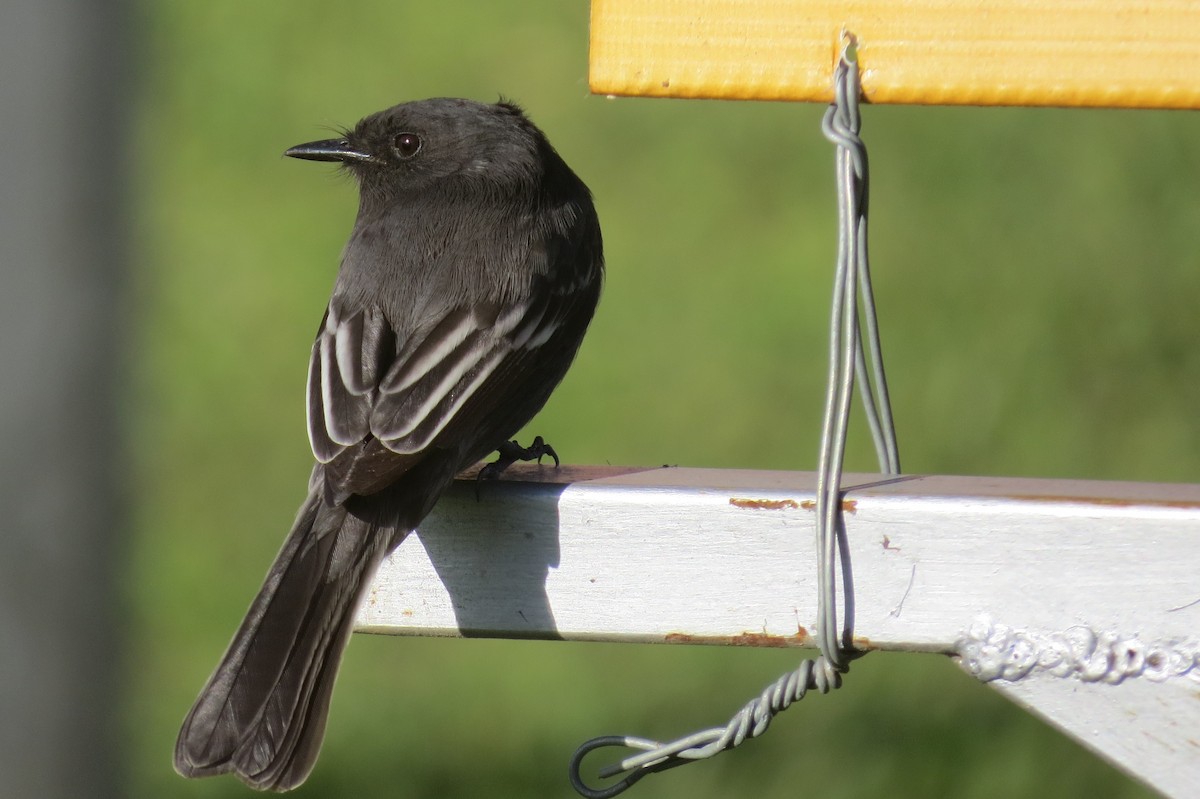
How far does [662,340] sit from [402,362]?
3622 mm

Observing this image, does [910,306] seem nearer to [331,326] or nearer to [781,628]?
[331,326]

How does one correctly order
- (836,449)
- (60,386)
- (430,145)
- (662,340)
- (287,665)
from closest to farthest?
(836,449), (287,665), (60,386), (430,145), (662,340)

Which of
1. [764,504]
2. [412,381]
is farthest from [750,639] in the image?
[412,381]

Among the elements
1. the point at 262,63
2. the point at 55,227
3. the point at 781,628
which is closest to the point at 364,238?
the point at 55,227

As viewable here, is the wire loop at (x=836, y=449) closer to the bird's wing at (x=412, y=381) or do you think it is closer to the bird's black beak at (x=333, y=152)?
the bird's wing at (x=412, y=381)

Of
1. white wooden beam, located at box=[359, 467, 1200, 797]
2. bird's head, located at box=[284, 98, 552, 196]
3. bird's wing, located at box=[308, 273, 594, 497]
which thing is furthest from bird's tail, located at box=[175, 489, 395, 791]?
bird's head, located at box=[284, 98, 552, 196]

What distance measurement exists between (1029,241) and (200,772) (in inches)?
208

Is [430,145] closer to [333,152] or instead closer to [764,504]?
[333,152]

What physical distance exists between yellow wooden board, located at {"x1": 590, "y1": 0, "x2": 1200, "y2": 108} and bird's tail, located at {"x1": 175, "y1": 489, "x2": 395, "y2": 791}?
0.98 m

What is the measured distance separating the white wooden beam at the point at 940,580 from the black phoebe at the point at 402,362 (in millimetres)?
451

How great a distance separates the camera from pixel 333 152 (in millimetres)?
4383

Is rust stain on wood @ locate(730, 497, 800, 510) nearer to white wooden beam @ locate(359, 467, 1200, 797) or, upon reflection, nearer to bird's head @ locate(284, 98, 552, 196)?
white wooden beam @ locate(359, 467, 1200, 797)

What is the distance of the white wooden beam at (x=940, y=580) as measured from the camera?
2348mm

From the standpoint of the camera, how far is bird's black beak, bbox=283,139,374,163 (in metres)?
4.35
